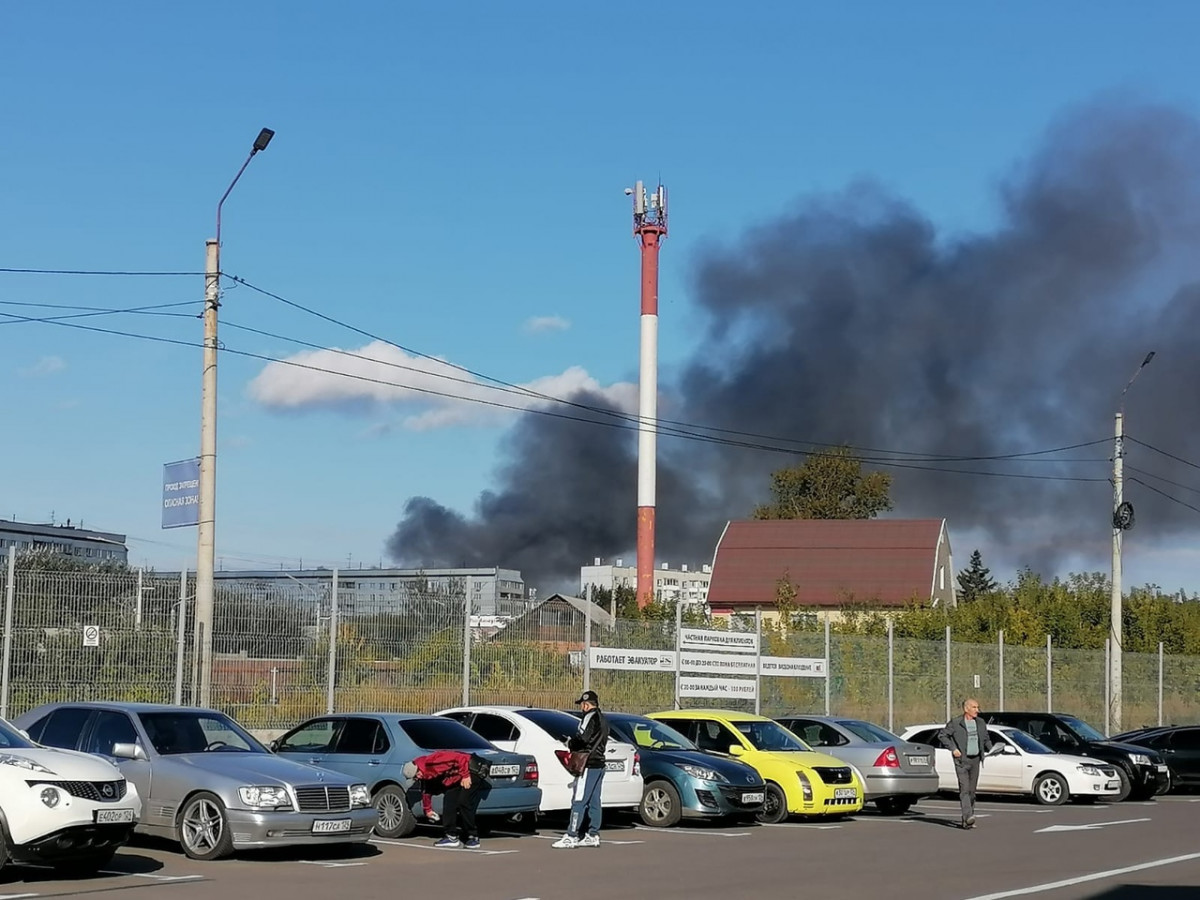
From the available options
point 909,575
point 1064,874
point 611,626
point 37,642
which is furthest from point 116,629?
point 909,575

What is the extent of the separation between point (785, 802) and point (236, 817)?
8.83 m

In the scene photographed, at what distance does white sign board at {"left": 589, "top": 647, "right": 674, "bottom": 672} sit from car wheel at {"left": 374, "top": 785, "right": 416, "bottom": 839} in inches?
431

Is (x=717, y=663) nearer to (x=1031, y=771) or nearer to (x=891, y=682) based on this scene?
(x=891, y=682)

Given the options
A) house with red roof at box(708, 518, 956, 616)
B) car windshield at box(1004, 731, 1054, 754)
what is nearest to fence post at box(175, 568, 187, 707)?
car windshield at box(1004, 731, 1054, 754)

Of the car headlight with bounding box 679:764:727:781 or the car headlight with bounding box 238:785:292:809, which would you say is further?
the car headlight with bounding box 679:764:727:781

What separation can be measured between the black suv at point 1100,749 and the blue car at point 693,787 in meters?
9.79

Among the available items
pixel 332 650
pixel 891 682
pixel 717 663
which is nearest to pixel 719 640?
pixel 717 663

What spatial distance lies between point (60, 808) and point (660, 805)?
9.02 meters

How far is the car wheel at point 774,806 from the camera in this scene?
21.8 m

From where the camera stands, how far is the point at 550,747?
20.0 metres

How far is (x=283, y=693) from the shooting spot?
24.1 m

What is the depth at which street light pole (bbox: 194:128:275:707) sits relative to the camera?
73.7ft

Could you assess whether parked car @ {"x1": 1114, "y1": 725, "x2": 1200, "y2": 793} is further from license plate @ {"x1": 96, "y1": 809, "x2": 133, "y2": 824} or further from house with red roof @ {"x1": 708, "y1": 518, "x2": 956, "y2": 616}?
house with red roof @ {"x1": 708, "y1": 518, "x2": 956, "y2": 616}

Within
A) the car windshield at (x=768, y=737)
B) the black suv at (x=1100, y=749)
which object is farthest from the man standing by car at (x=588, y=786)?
the black suv at (x=1100, y=749)
